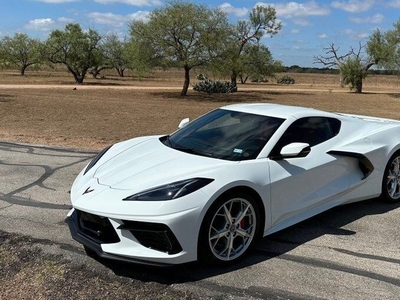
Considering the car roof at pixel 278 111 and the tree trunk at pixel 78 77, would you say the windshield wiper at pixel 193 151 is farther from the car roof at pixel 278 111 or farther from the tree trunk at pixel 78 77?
the tree trunk at pixel 78 77

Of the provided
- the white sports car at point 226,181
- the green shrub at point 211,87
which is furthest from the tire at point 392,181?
the green shrub at point 211,87

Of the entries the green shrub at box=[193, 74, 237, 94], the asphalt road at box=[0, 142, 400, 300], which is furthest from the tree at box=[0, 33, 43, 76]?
the asphalt road at box=[0, 142, 400, 300]

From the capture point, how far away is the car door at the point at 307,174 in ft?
12.8

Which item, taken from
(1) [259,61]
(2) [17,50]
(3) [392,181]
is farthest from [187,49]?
(2) [17,50]

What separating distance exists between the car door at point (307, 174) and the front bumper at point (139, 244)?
3.68 feet

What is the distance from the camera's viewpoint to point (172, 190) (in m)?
3.31

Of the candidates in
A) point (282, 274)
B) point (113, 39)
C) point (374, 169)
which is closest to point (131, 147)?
point (282, 274)

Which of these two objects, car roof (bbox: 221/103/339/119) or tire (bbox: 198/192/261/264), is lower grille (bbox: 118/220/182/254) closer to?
tire (bbox: 198/192/261/264)

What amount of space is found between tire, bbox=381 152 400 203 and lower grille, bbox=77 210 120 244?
3.44 m

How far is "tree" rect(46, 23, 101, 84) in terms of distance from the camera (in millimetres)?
44875

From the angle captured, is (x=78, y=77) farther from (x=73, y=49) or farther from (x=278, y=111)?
(x=278, y=111)

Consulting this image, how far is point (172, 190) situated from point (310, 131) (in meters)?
1.94

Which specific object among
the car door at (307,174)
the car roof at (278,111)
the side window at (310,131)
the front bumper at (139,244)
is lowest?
the front bumper at (139,244)

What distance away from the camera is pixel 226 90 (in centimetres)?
3688
